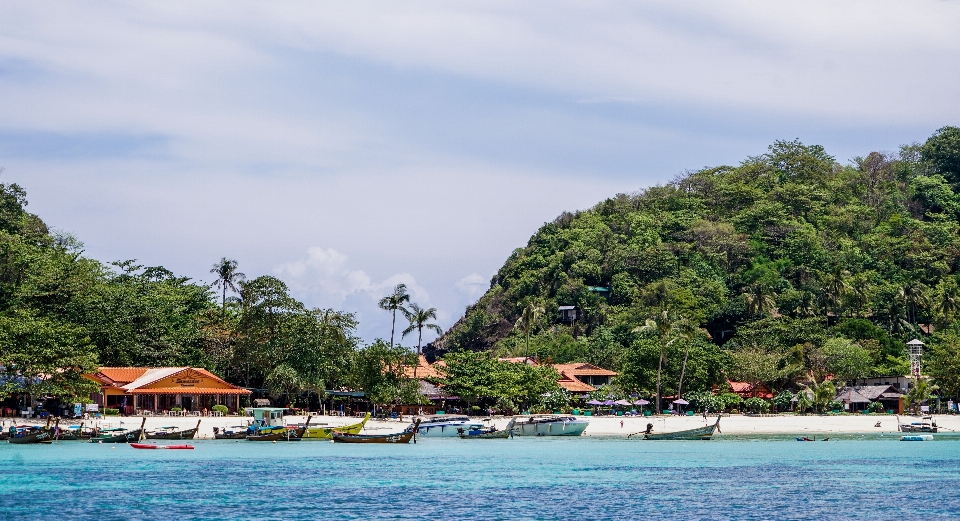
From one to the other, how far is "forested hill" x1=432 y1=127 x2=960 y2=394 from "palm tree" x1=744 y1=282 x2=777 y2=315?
17 centimetres

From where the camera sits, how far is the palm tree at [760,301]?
106812 mm

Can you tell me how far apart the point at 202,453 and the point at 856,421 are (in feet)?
151

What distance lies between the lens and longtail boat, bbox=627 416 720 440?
7075 cm

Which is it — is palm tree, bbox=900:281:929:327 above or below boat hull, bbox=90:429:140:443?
above

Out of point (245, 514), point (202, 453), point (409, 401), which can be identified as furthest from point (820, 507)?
point (409, 401)

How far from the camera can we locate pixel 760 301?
107 metres

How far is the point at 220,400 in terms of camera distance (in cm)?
7600

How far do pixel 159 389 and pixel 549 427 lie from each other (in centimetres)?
2537

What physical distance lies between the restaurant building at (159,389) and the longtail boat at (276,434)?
7061 millimetres

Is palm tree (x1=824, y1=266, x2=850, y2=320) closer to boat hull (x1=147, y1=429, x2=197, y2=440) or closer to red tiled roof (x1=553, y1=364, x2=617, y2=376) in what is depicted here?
red tiled roof (x1=553, y1=364, x2=617, y2=376)

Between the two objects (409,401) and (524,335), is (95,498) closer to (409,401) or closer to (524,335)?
(409,401)

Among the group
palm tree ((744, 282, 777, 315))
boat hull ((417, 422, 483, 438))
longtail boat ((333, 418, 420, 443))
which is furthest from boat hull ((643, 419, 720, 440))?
palm tree ((744, 282, 777, 315))

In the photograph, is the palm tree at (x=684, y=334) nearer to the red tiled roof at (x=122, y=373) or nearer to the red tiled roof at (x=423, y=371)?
the red tiled roof at (x=423, y=371)

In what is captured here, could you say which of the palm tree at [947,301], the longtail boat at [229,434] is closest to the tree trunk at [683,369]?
the palm tree at [947,301]
